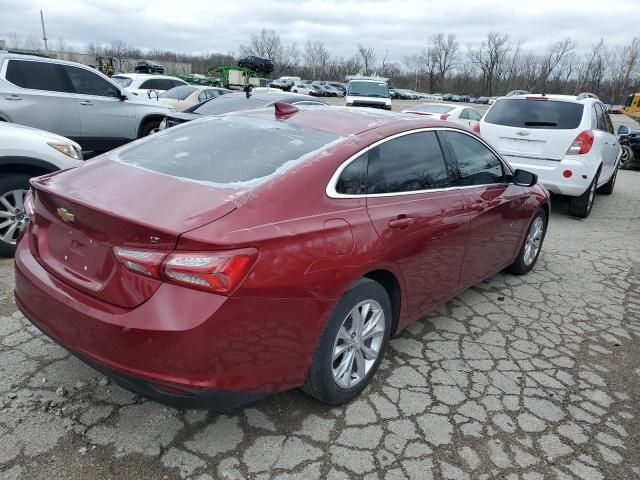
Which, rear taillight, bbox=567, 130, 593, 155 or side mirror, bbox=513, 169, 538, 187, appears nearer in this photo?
side mirror, bbox=513, 169, 538, 187

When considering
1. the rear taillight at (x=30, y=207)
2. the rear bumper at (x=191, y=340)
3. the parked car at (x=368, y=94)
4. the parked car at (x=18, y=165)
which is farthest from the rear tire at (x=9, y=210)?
the parked car at (x=368, y=94)

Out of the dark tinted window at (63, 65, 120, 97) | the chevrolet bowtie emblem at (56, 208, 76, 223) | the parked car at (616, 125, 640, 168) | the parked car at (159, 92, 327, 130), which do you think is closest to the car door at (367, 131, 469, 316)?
the chevrolet bowtie emblem at (56, 208, 76, 223)

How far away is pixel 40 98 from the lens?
7.64 metres

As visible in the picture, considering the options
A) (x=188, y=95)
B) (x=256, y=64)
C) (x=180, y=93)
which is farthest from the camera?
(x=256, y=64)

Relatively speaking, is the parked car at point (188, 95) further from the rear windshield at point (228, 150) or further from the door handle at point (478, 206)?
the door handle at point (478, 206)

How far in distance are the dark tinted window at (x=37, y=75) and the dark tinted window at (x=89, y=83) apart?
14 centimetres

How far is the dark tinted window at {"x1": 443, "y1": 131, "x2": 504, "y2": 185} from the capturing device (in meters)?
3.70

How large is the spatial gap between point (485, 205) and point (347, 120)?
135 centimetres

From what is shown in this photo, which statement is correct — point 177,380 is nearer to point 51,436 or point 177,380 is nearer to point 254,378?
point 254,378

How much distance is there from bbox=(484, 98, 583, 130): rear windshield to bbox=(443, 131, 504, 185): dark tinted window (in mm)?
3586

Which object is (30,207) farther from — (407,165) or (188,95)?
(188,95)

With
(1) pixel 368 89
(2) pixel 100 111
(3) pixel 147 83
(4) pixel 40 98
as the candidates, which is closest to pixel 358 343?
(4) pixel 40 98

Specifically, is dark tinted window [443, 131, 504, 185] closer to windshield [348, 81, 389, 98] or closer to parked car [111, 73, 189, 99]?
parked car [111, 73, 189, 99]

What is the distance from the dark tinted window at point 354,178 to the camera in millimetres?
2676
